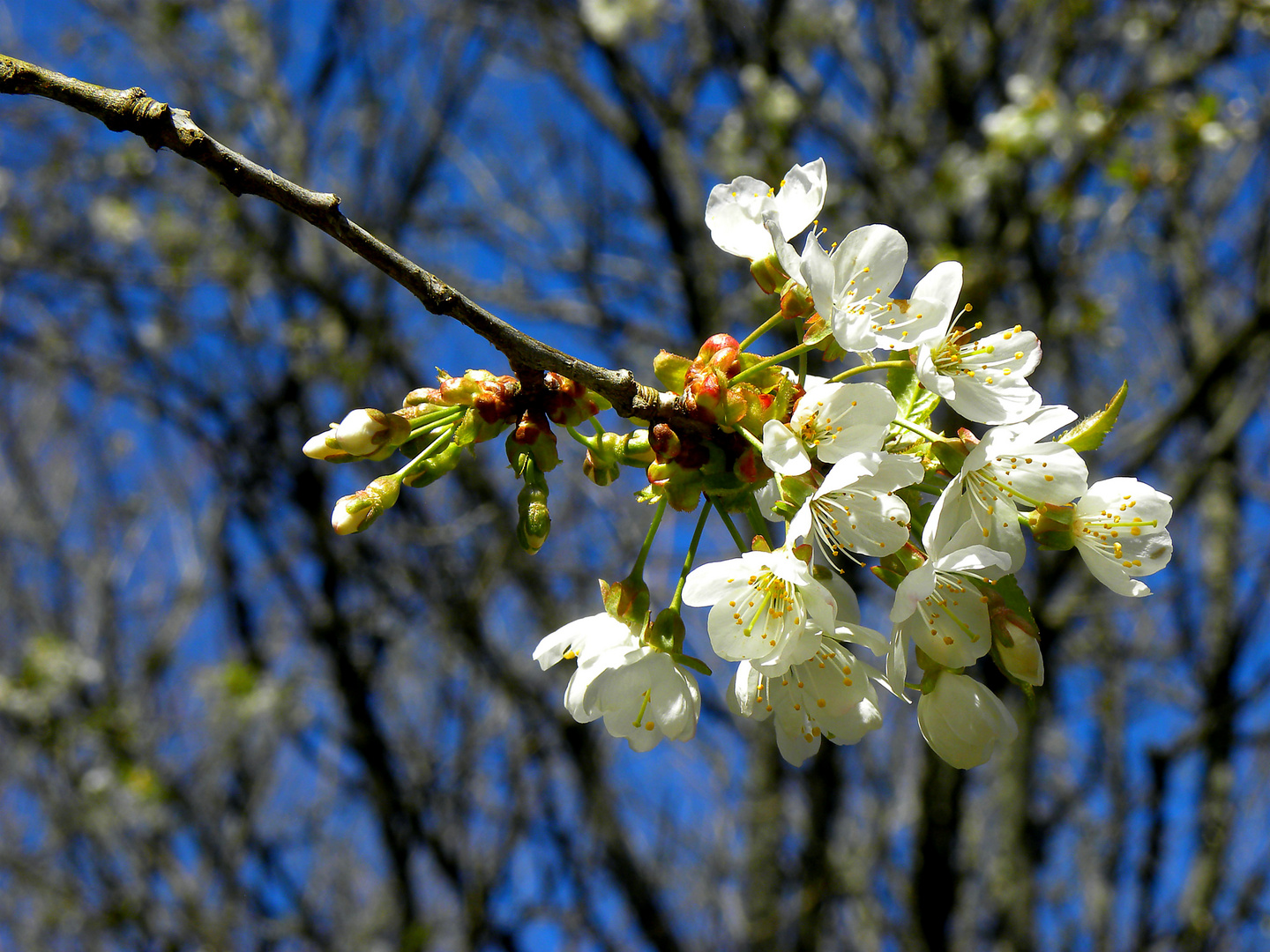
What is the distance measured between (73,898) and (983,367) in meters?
5.94

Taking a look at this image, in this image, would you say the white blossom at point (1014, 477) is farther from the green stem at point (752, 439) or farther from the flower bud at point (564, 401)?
the flower bud at point (564, 401)

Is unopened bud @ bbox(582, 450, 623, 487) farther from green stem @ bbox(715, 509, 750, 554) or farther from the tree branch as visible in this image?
the tree branch

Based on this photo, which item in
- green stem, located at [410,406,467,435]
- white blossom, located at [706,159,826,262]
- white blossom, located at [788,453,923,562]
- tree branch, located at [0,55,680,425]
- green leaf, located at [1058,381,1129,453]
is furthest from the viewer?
white blossom, located at [706,159,826,262]

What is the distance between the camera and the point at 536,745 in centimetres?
483

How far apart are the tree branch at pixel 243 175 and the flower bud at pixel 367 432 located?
22 centimetres

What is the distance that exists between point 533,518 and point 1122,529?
77cm

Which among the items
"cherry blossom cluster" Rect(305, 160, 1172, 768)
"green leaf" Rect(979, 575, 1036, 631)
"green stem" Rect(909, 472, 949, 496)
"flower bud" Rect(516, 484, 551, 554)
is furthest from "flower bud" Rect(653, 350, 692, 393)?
"green leaf" Rect(979, 575, 1036, 631)

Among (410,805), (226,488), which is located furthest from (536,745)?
(226,488)

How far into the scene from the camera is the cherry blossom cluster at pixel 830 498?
116 cm

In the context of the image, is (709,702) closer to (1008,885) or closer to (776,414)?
(1008,885)

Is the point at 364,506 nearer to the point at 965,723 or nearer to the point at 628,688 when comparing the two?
the point at 628,688

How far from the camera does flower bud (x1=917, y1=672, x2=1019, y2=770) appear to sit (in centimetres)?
122

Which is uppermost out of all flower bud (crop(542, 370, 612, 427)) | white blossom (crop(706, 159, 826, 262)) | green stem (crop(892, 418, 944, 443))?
white blossom (crop(706, 159, 826, 262))

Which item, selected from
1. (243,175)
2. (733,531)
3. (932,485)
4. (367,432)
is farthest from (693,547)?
(243,175)
